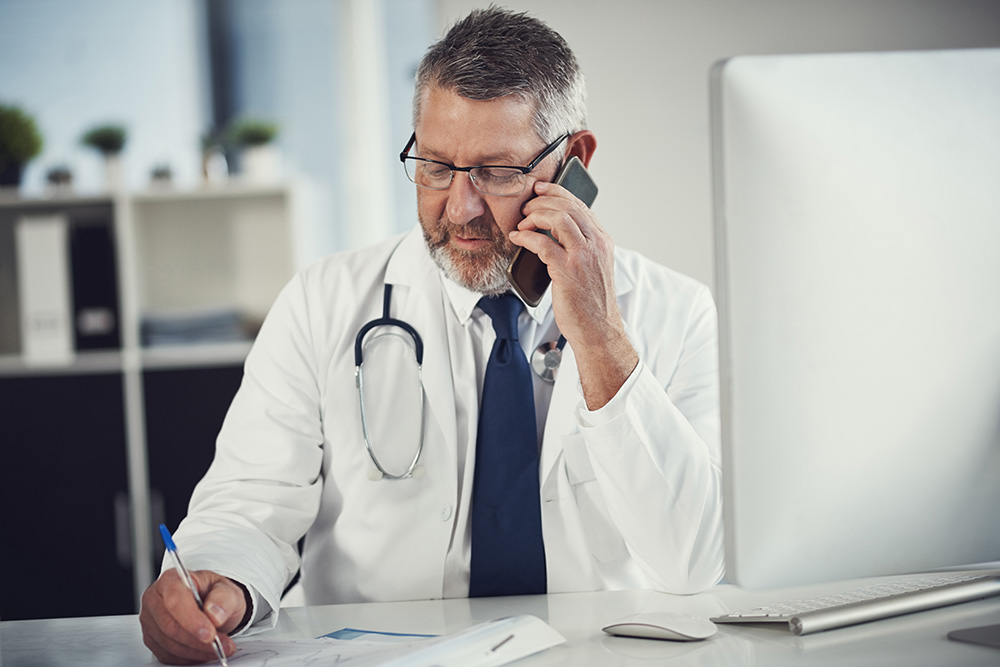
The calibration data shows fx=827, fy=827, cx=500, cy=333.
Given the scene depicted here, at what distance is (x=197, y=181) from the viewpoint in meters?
3.55

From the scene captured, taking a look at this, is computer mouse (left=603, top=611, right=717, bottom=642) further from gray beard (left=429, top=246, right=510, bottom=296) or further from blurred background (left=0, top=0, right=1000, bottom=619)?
blurred background (left=0, top=0, right=1000, bottom=619)

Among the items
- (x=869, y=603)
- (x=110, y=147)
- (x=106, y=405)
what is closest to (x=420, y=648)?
(x=869, y=603)

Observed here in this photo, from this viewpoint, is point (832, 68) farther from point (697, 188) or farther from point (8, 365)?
point (8, 365)

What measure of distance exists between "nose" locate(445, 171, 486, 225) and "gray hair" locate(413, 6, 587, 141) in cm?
14

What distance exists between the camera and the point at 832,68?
0.72m

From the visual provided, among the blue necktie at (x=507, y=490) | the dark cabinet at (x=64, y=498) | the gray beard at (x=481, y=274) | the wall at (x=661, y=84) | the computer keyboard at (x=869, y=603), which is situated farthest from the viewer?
the dark cabinet at (x=64, y=498)

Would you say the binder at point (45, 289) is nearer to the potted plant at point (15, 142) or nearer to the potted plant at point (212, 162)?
the potted plant at point (15, 142)

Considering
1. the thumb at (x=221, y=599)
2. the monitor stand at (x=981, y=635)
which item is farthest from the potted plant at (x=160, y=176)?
the monitor stand at (x=981, y=635)

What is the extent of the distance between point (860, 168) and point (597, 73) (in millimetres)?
1655

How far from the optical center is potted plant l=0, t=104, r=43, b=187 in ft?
9.96

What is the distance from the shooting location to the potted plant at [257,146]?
3.18 m

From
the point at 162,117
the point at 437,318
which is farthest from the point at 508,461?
the point at 162,117

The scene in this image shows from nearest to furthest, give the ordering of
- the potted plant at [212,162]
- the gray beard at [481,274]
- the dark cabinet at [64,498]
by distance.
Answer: the gray beard at [481,274], the dark cabinet at [64,498], the potted plant at [212,162]

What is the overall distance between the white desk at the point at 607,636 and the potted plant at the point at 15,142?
2.51 meters
